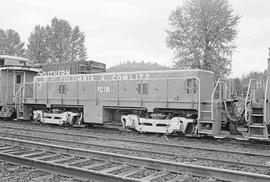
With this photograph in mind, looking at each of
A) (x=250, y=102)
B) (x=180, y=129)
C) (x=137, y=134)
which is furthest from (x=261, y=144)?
(x=137, y=134)

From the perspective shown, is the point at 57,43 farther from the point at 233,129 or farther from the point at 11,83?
the point at 233,129

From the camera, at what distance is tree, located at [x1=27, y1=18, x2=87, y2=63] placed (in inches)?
2357

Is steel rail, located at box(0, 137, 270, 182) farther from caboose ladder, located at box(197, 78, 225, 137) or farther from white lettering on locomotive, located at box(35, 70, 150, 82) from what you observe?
white lettering on locomotive, located at box(35, 70, 150, 82)

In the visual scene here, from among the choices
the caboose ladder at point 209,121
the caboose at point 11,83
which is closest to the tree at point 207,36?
the caboose at point 11,83

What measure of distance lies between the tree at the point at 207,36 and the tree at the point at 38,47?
31.9 meters

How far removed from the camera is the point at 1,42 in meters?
65.9

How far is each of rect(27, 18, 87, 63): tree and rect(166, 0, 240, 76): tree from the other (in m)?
29.6

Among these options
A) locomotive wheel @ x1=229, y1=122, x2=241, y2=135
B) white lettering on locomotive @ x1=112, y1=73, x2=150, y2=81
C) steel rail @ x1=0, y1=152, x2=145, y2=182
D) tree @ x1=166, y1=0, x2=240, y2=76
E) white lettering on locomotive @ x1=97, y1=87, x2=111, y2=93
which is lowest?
steel rail @ x1=0, y1=152, x2=145, y2=182

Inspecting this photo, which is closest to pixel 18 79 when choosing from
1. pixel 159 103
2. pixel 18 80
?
pixel 18 80

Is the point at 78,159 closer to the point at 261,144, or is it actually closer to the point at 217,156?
the point at 217,156

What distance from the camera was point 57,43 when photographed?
6112cm

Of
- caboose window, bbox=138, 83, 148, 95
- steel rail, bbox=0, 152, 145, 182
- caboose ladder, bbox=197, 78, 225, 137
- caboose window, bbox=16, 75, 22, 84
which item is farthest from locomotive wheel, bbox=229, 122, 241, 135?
caboose window, bbox=16, 75, 22, 84

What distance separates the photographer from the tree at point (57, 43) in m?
59.9

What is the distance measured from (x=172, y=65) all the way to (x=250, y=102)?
86.9 ft
